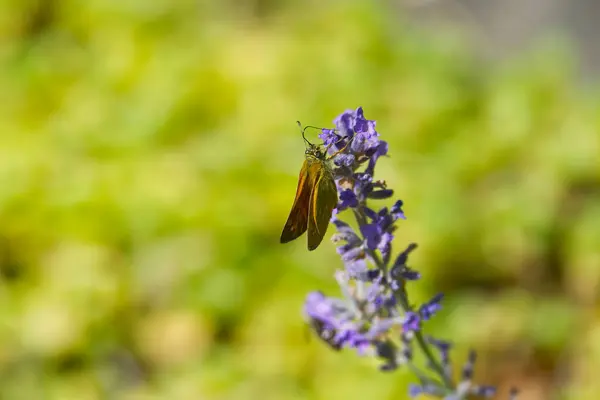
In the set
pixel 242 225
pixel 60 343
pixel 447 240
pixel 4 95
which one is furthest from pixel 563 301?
pixel 4 95

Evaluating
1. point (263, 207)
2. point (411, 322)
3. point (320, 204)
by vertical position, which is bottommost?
point (411, 322)

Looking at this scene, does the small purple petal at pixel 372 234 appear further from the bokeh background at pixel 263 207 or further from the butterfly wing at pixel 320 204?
the bokeh background at pixel 263 207

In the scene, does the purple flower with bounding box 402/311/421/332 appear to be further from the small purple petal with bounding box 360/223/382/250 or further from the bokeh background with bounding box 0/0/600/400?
the bokeh background with bounding box 0/0/600/400

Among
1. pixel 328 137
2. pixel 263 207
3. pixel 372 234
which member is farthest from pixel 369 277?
pixel 263 207

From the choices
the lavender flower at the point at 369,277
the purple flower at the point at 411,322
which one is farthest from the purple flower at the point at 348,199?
the purple flower at the point at 411,322

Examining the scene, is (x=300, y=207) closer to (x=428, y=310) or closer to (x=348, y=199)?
(x=348, y=199)

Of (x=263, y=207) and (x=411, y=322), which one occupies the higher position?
(x=263, y=207)
